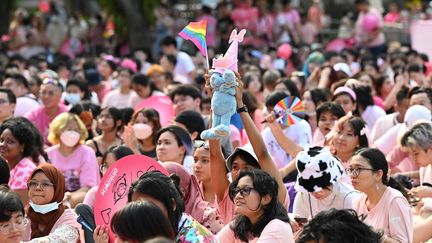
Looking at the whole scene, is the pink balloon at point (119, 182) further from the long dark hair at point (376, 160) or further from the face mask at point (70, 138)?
the face mask at point (70, 138)

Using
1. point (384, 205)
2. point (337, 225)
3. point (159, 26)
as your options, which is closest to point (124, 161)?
point (384, 205)

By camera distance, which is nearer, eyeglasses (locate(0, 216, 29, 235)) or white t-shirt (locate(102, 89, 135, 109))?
eyeglasses (locate(0, 216, 29, 235))

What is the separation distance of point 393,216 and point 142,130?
347 cm

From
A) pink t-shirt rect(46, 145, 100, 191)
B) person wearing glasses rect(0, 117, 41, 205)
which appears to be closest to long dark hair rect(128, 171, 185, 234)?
Result: person wearing glasses rect(0, 117, 41, 205)

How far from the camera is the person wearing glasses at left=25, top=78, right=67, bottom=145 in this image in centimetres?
1156

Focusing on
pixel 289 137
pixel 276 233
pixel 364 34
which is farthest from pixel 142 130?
pixel 364 34

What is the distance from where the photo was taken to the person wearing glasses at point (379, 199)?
679cm

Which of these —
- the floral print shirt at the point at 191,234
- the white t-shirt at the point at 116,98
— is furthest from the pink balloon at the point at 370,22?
the floral print shirt at the point at 191,234

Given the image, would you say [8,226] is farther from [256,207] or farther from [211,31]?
[211,31]

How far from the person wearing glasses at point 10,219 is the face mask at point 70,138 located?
3.59 meters

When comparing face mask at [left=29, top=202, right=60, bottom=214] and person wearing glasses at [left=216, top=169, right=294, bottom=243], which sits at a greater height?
person wearing glasses at [left=216, top=169, right=294, bottom=243]

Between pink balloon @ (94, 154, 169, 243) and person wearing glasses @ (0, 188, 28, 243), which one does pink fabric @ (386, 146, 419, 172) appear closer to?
pink balloon @ (94, 154, 169, 243)

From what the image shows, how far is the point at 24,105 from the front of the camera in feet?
40.5

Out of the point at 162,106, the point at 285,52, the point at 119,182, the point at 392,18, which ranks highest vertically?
the point at 119,182
